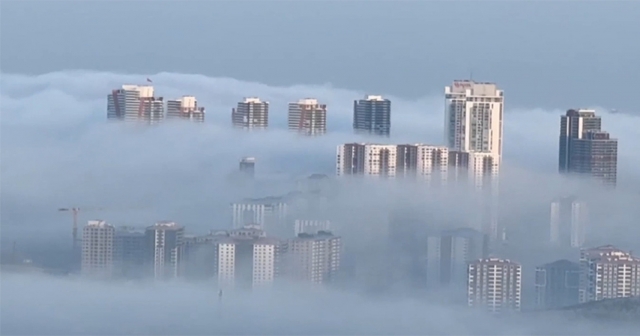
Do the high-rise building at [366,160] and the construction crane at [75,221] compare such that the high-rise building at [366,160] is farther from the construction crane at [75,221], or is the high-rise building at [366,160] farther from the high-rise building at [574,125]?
the construction crane at [75,221]

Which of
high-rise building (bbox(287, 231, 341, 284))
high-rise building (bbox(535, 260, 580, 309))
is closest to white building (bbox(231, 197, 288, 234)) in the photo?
high-rise building (bbox(287, 231, 341, 284))

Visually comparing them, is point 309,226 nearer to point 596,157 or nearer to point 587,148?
point 596,157

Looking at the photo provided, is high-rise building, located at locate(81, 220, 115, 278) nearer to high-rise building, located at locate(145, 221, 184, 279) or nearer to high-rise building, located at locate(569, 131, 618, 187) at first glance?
high-rise building, located at locate(145, 221, 184, 279)

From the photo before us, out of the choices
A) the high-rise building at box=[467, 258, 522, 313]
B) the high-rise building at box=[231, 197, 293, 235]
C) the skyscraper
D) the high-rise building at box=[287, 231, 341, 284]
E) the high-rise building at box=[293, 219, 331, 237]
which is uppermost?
the skyscraper

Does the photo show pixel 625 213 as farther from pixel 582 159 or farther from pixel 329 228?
pixel 329 228

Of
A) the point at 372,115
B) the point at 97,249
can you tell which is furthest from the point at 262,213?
the point at 372,115

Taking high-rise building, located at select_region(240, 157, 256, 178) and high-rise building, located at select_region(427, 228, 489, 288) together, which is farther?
high-rise building, located at select_region(240, 157, 256, 178)
